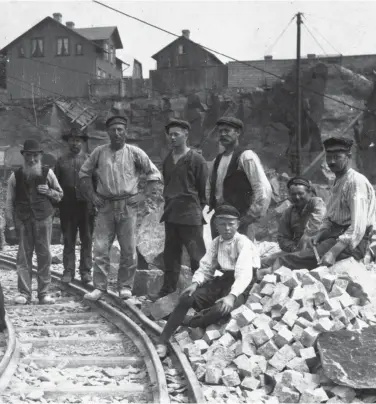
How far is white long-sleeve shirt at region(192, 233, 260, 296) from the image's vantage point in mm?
5664

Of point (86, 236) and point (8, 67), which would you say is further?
point (8, 67)

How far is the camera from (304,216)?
7496mm

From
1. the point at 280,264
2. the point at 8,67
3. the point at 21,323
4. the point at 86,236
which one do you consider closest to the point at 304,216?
Answer: the point at 280,264

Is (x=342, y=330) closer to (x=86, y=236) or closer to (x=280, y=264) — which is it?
(x=280, y=264)

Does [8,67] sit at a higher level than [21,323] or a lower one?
higher

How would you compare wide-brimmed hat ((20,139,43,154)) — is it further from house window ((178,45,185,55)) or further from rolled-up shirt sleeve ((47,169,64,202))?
house window ((178,45,185,55))

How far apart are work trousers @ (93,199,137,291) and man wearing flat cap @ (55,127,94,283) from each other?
98 centimetres

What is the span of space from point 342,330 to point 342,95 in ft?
111

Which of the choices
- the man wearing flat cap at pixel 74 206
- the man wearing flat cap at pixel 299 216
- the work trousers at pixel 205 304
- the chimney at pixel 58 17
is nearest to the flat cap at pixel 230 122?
the man wearing flat cap at pixel 299 216

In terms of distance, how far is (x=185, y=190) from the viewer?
678 cm

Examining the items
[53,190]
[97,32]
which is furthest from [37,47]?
[53,190]

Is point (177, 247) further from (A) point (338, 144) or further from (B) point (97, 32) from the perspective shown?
(B) point (97, 32)

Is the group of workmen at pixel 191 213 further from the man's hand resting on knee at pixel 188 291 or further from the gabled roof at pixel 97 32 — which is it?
the gabled roof at pixel 97 32

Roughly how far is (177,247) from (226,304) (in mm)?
1676
